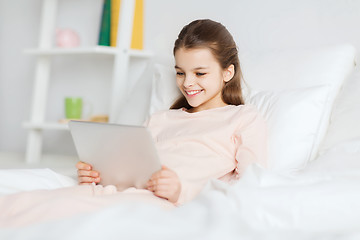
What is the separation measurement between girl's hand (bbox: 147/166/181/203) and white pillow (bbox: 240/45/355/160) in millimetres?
569

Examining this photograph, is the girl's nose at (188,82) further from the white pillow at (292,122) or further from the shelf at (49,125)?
the shelf at (49,125)

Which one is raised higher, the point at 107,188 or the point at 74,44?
the point at 74,44

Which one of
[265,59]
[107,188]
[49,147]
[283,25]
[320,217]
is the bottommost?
[49,147]

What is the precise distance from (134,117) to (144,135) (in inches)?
29.0

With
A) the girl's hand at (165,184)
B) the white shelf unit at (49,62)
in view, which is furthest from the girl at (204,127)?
the white shelf unit at (49,62)

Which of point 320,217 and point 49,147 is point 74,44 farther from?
point 320,217

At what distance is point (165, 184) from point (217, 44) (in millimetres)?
490

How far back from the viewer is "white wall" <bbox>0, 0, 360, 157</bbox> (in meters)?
1.76

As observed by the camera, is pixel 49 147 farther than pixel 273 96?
Yes

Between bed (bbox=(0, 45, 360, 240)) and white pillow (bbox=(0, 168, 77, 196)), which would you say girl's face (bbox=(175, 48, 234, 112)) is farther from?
white pillow (bbox=(0, 168, 77, 196))

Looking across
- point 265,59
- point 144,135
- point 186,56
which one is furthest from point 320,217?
point 265,59

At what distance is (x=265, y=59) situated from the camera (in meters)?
1.58

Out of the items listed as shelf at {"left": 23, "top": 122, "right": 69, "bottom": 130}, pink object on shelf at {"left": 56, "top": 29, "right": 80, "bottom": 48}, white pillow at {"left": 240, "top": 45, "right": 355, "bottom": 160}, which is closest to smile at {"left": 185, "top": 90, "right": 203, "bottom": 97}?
white pillow at {"left": 240, "top": 45, "right": 355, "bottom": 160}

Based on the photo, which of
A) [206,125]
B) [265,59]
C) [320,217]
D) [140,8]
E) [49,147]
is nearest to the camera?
[320,217]
